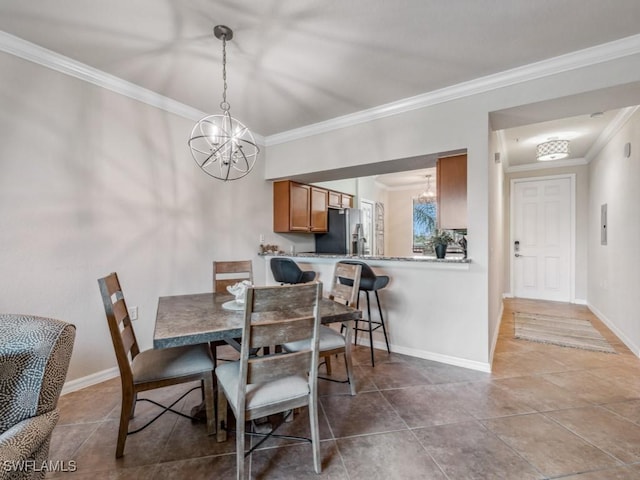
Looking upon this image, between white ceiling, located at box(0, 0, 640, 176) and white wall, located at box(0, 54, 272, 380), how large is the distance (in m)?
0.37

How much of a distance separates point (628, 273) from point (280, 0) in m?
4.33

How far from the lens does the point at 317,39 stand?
2.09 metres

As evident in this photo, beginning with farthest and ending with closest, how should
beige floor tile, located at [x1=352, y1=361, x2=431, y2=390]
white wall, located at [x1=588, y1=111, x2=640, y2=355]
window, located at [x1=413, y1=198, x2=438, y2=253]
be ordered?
window, located at [x1=413, y1=198, x2=438, y2=253] < white wall, located at [x1=588, y1=111, x2=640, y2=355] < beige floor tile, located at [x1=352, y1=361, x2=431, y2=390]

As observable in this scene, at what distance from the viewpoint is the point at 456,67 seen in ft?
8.02

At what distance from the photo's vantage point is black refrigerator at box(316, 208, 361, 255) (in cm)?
475

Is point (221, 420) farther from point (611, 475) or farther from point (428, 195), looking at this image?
point (428, 195)

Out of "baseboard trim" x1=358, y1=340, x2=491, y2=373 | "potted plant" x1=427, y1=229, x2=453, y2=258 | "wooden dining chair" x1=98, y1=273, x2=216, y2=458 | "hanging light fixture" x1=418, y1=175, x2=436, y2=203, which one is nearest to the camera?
"wooden dining chair" x1=98, y1=273, x2=216, y2=458

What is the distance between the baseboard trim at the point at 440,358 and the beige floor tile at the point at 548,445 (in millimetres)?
673

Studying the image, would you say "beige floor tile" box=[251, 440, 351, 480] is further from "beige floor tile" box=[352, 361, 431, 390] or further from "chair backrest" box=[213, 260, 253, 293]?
"chair backrest" box=[213, 260, 253, 293]

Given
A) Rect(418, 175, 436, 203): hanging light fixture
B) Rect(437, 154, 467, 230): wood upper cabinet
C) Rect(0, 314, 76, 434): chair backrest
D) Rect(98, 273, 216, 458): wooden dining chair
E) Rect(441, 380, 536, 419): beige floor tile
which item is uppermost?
Rect(418, 175, 436, 203): hanging light fixture

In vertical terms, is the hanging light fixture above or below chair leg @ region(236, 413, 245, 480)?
above

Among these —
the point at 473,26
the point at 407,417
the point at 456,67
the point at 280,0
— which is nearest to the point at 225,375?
the point at 407,417

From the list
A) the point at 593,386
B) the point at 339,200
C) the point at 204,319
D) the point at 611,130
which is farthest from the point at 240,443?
the point at 611,130

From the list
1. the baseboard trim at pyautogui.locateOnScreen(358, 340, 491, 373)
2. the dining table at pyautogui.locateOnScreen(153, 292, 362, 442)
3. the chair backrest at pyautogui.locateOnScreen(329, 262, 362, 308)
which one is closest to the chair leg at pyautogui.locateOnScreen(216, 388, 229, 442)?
the dining table at pyautogui.locateOnScreen(153, 292, 362, 442)
